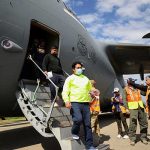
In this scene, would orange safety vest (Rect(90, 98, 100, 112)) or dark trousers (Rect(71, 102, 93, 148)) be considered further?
orange safety vest (Rect(90, 98, 100, 112))

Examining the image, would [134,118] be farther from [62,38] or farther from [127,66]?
[127,66]

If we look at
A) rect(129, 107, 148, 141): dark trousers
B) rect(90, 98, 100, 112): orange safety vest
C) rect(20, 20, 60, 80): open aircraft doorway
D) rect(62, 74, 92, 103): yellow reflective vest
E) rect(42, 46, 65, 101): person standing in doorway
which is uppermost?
rect(20, 20, 60, 80): open aircraft doorway

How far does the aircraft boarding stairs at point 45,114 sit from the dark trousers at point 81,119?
0.79 feet

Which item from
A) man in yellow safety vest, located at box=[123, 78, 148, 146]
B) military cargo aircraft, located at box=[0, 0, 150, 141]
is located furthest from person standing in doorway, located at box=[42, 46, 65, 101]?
man in yellow safety vest, located at box=[123, 78, 148, 146]

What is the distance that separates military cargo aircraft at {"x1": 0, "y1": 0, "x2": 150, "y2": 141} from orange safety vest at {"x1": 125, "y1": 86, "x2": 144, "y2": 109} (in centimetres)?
206

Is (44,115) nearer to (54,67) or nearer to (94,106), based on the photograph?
(54,67)

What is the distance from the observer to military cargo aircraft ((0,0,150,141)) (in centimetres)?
724

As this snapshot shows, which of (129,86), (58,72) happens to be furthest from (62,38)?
(129,86)

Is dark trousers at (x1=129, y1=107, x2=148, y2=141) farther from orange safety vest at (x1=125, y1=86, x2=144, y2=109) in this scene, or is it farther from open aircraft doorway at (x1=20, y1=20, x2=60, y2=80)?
open aircraft doorway at (x1=20, y1=20, x2=60, y2=80)

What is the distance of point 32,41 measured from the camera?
356 inches

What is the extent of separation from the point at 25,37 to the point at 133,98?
368 cm

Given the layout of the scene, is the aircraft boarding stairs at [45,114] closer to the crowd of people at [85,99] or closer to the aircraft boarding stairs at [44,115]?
the aircraft boarding stairs at [44,115]

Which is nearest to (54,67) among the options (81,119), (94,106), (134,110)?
(94,106)

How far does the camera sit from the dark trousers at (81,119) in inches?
259
